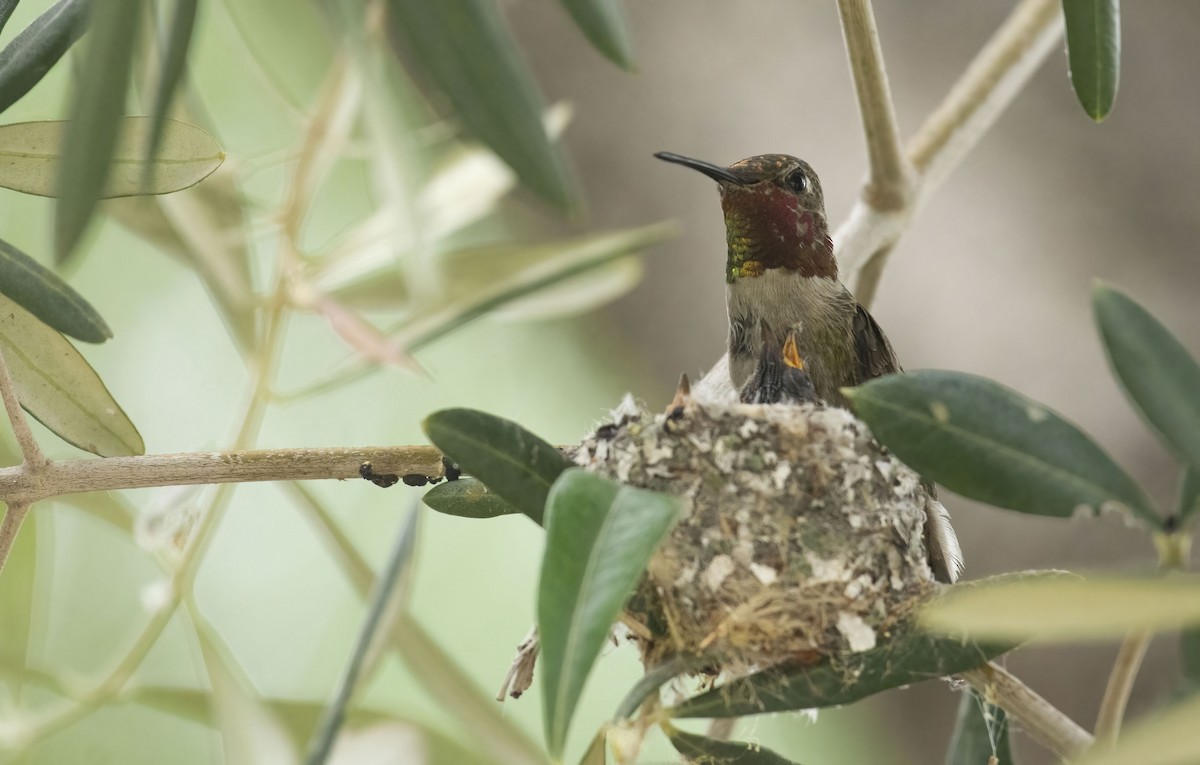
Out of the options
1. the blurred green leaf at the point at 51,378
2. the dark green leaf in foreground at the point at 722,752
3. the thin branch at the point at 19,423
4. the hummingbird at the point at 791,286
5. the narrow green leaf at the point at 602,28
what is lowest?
the thin branch at the point at 19,423

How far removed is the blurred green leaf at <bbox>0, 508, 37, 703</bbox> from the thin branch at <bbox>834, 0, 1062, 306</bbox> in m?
1.43

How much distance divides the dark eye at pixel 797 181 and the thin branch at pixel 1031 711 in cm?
118

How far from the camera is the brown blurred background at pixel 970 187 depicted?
2631 millimetres

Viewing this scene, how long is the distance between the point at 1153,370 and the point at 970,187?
2159mm

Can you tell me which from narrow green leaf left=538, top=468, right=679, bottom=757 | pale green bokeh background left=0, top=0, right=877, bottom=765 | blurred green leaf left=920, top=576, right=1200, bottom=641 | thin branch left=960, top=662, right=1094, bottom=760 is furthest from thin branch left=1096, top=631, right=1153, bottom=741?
pale green bokeh background left=0, top=0, right=877, bottom=765

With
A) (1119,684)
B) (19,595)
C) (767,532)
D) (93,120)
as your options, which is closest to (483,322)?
(19,595)

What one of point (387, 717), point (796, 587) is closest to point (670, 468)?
point (796, 587)

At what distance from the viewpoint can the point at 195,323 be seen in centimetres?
318

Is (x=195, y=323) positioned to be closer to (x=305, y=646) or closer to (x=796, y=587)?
(x=305, y=646)

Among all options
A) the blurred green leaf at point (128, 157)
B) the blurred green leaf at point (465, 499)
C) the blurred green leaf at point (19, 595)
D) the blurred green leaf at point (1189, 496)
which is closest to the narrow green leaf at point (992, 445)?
the blurred green leaf at point (1189, 496)

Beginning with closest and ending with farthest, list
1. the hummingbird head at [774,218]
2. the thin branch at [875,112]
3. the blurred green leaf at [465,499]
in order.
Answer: the blurred green leaf at [465,499], the thin branch at [875,112], the hummingbird head at [774,218]

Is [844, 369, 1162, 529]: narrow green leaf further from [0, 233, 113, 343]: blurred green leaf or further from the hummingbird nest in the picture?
[0, 233, 113, 343]: blurred green leaf

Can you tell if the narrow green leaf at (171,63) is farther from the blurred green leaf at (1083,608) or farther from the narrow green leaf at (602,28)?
the blurred green leaf at (1083,608)

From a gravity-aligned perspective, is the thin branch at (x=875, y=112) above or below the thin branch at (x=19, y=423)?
above
